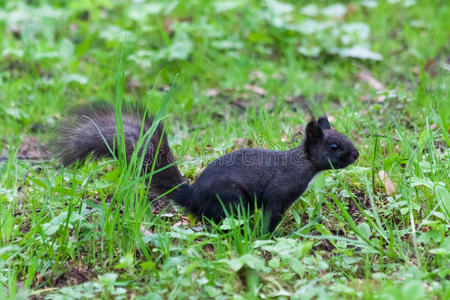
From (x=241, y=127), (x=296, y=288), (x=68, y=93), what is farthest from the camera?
(x=68, y=93)

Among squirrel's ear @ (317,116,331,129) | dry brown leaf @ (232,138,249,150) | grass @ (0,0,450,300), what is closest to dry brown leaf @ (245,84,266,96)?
grass @ (0,0,450,300)

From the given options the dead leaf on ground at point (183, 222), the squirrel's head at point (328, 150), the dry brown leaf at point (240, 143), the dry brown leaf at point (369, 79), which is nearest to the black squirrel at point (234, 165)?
the squirrel's head at point (328, 150)

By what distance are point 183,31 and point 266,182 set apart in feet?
11.6

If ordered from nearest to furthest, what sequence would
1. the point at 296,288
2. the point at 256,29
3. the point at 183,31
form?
the point at 296,288 → the point at 183,31 → the point at 256,29

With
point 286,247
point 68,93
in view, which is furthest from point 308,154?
Result: point 68,93

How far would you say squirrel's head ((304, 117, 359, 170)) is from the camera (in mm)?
2785

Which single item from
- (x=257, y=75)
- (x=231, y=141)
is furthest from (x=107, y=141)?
(x=257, y=75)

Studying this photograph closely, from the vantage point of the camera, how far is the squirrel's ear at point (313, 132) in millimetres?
2713

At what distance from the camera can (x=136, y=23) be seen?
6461mm

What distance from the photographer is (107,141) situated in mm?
2818

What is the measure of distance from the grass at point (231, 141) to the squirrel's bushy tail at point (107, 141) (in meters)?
0.16

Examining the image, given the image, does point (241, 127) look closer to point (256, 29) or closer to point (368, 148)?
point (368, 148)

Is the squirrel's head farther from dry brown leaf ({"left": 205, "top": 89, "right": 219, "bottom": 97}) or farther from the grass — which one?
dry brown leaf ({"left": 205, "top": 89, "right": 219, "bottom": 97})

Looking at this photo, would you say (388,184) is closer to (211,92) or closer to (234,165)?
(234,165)
